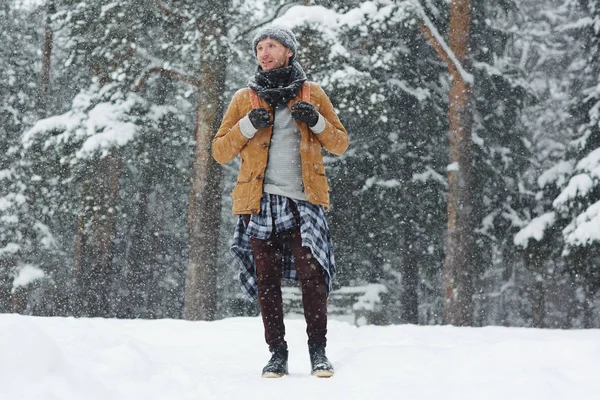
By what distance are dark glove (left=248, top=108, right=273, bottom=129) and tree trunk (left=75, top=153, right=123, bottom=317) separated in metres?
10.3

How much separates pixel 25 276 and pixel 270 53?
15.9 meters

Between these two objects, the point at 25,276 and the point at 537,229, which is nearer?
the point at 537,229

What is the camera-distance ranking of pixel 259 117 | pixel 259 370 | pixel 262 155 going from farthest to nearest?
pixel 259 370, pixel 262 155, pixel 259 117

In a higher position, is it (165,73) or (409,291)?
(165,73)

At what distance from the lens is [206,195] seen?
498 inches

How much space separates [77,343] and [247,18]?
10.7 meters

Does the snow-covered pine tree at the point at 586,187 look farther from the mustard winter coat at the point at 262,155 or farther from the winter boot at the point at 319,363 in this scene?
the winter boot at the point at 319,363

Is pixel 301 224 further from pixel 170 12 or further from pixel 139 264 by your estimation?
pixel 139 264

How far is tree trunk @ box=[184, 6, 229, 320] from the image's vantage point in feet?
41.5

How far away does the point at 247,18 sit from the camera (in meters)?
13.7

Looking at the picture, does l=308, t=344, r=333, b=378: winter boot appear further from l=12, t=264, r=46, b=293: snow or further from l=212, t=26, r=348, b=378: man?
l=12, t=264, r=46, b=293: snow

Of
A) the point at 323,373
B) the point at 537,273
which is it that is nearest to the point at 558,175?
the point at 537,273

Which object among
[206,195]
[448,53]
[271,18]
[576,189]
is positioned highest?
[271,18]

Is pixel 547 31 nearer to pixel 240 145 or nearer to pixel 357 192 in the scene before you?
pixel 357 192
